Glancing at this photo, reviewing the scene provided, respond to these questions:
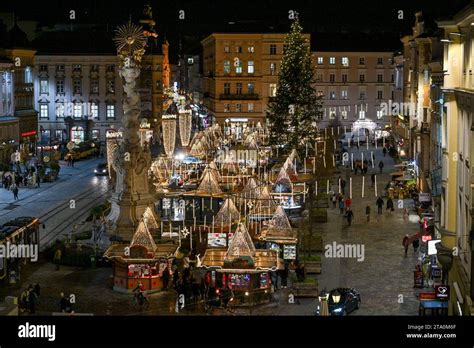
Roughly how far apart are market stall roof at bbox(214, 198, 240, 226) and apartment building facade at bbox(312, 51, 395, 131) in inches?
2658

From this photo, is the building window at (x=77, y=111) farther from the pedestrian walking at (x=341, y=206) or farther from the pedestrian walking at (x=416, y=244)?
the pedestrian walking at (x=416, y=244)

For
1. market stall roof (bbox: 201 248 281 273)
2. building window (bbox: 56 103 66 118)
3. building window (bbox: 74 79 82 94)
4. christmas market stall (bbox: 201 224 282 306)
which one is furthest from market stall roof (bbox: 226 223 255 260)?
building window (bbox: 74 79 82 94)

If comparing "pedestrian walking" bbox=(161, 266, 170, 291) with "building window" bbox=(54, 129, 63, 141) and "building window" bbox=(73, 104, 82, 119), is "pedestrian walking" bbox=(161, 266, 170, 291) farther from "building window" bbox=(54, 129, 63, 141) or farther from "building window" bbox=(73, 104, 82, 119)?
"building window" bbox=(73, 104, 82, 119)

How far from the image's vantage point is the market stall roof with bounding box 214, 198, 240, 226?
40000mm

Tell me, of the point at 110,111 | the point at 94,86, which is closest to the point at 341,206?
the point at 110,111

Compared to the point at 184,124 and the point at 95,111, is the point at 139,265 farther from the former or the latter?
the point at 95,111

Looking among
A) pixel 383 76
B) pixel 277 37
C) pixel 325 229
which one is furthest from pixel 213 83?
pixel 325 229

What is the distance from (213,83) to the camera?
105562mm

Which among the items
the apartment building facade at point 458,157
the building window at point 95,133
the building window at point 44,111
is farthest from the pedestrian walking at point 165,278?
the building window at point 44,111

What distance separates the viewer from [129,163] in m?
40.6

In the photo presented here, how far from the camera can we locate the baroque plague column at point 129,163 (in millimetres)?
40312
